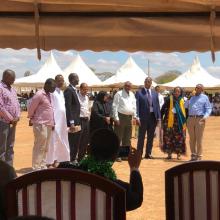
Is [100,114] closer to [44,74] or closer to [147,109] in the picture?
[147,109]

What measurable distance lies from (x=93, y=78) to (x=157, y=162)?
106 feet

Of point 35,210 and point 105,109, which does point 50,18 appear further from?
point 105,109

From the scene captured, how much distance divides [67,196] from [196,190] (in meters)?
0.87

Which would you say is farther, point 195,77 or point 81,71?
point 195,77

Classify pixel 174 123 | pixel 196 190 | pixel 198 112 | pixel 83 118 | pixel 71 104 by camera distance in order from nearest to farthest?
pixel 196 190, pixel 71 104, pixel 83 118, pixel 198 112, pixel 174 123

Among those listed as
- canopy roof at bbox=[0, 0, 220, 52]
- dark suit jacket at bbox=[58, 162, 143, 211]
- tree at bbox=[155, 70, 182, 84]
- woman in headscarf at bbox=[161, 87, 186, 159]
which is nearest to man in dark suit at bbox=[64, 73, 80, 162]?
woman in headscarf at bbox=[161, 87, 186, 159]

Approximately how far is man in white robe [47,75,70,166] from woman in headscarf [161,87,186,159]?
303cm

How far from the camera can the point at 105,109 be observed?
1127 centimetres

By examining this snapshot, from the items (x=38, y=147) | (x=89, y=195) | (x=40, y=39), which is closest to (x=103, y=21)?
(x=40, y=39)

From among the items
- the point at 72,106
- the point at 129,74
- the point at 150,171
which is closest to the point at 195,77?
the point at 129,74

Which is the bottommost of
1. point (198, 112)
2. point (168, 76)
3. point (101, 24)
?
point (198, 112)

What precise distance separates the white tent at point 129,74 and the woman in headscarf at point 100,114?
31.8 m

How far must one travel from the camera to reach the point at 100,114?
1112 centimetres

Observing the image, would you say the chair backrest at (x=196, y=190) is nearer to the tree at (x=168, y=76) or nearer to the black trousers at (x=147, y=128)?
the black trousers at (x=147, y=128)
